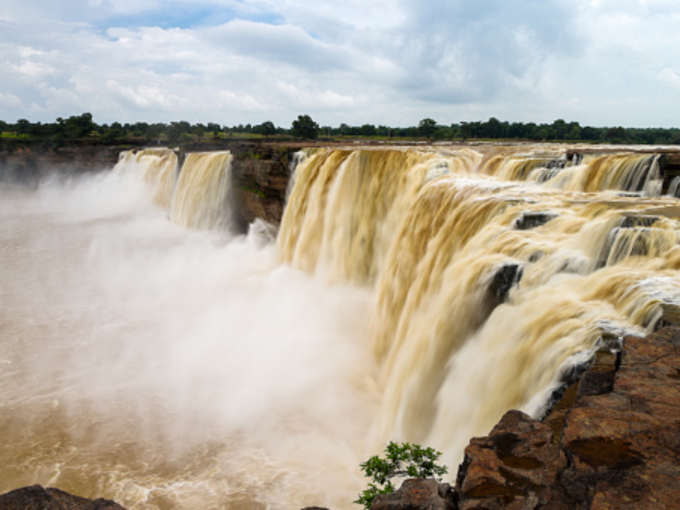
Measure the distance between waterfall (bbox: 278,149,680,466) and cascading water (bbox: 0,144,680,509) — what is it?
0.13 feet

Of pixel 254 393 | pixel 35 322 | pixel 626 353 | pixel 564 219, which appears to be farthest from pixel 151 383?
pixel 626 353

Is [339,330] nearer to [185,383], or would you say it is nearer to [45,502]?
[185,383]

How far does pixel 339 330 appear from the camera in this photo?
51.8 ft

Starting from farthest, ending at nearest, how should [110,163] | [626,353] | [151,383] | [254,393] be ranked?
1. [110,163]
2. [151,383]
3. [254,393]
4. [626,353]

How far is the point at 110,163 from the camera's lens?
59344 mm

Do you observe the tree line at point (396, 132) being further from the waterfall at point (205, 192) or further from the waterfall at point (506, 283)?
the waterfall at point (506, 283)

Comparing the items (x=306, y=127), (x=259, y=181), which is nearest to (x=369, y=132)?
(x=306, y=127)

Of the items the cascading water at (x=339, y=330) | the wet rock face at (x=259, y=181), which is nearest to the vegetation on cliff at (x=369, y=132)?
the wet rock face at (x=259, y=181)

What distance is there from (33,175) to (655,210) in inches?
2789

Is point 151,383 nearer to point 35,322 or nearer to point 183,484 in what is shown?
point 183,484

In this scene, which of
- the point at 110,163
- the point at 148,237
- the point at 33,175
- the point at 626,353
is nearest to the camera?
the point at 626,353

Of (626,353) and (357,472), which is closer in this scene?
(626,353)

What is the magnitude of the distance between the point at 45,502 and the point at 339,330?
1202 centimetres

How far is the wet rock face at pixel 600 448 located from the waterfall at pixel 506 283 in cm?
98
